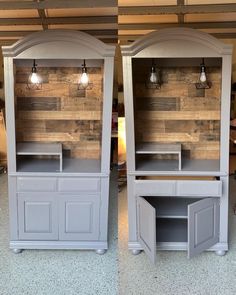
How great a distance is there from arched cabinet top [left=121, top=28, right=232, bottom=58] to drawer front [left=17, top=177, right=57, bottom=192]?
1089 mm

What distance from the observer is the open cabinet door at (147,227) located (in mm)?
2223

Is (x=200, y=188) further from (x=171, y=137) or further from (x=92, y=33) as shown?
(x=92, y=33)

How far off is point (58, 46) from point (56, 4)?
347 mm

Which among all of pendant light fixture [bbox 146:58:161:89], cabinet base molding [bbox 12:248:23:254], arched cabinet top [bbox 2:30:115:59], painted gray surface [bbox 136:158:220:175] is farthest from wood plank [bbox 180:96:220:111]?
cabinet base molding [bbox 12:248:23:254]

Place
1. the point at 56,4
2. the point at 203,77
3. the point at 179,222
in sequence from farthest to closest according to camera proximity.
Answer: the point at 179,222 < the point at 203,77 < the point at 56,4

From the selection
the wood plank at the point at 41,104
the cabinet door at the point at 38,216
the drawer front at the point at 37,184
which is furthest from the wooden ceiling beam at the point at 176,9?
the cabinet door at the point at 38,216

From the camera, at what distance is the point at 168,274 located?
2.24m

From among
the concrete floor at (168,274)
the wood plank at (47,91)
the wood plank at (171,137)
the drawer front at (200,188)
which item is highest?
the wood plank at (47,91)

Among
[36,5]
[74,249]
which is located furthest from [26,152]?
[36,5]

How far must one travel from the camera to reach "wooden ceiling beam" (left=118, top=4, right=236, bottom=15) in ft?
6.18

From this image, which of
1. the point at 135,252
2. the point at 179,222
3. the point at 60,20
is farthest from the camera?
the point at 179,222

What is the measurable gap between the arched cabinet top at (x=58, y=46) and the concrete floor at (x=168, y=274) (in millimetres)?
929

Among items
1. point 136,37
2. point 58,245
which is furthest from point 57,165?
point 136,37

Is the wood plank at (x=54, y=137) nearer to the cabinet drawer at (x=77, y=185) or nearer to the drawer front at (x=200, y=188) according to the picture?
the cabinet drawer at (x=77, y=185)
